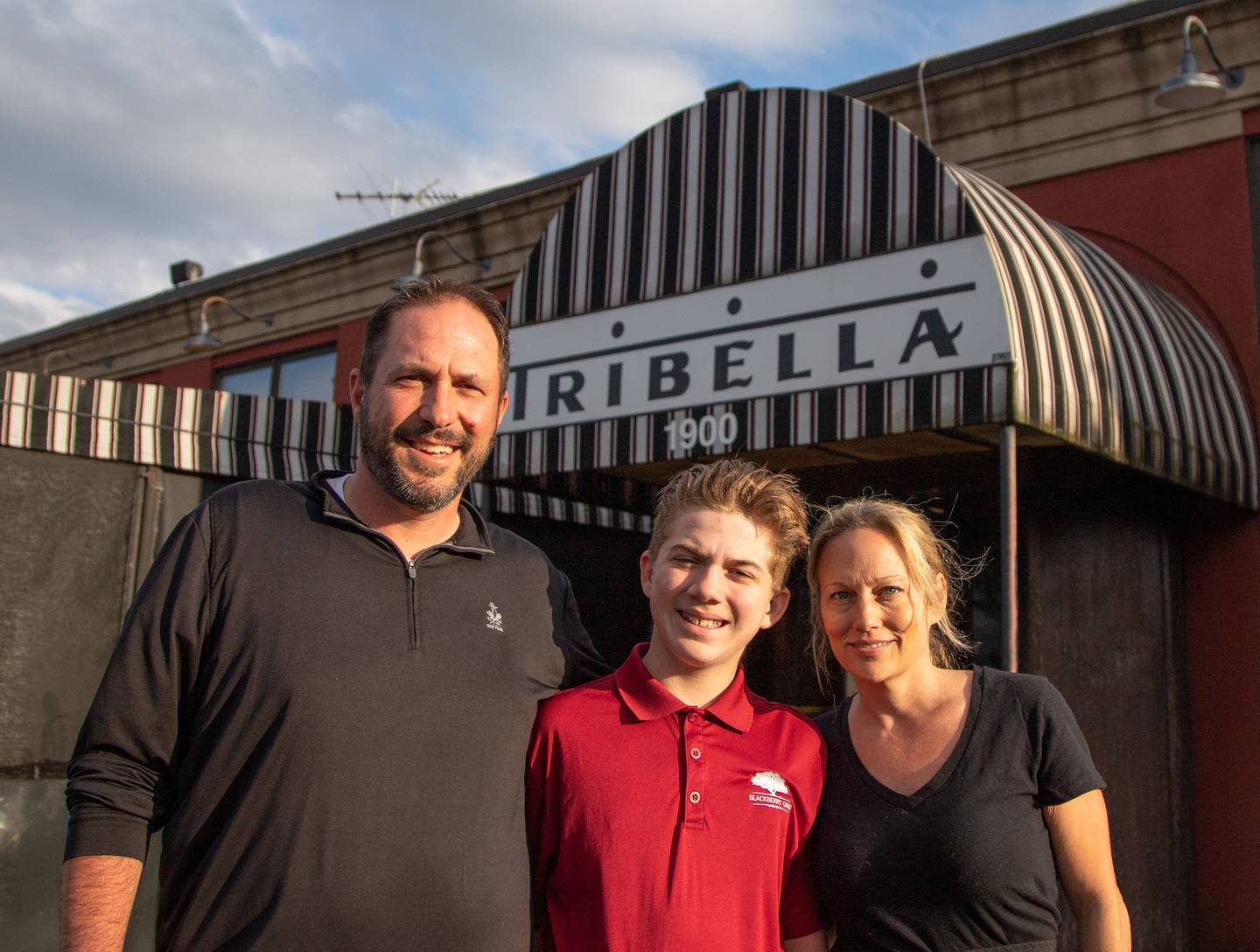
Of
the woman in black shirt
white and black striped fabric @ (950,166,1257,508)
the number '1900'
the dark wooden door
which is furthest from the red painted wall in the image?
the woman in black shirt

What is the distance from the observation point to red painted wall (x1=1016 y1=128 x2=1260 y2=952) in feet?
22.9

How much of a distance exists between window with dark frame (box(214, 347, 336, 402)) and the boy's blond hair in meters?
10.0

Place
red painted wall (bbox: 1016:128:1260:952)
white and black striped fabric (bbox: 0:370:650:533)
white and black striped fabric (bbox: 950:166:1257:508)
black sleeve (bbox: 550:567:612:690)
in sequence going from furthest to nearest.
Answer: white and black striped fabric (bbox: 0:370:650:533) < red painted wall (bbox: 1016:128:1260:952) < white and black striped fabric (bbox: 950:166:1257:508) < black sleeve (bbox: 550:567:612:690)

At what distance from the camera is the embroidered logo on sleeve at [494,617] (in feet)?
8.25

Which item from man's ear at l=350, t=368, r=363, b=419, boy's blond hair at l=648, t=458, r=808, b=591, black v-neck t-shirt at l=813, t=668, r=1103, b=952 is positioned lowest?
black v-neck t-shirt at l=813, t=668, r=1103, b=952

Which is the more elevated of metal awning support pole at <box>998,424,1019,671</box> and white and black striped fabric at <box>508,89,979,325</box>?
white and black striped fabric at <box>508,89,979,325</box>

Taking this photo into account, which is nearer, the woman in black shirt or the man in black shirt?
the man in black shirt

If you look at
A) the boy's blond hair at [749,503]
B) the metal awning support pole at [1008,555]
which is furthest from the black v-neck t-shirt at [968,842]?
the metal awning support pole at [1008,555]

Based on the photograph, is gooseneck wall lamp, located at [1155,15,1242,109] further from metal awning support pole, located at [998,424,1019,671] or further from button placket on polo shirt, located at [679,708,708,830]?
button placket on polo shirt, located at [679,708,708,830]

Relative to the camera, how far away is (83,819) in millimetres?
2186

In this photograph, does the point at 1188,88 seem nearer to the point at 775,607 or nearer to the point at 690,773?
the point at 775,607

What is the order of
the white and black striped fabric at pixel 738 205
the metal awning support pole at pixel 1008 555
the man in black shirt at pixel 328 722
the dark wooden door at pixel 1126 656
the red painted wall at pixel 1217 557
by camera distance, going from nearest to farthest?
the man in black shirt at pixel 328 722 < the metal awning support pole at pixel 1008 555 < the white and black striped fabric at pixel 738 205 < the dark wooden door at pixel 1126 656 < the red painted wall at pixel 1217 557

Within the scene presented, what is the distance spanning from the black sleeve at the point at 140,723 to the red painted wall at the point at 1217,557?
6.54 m

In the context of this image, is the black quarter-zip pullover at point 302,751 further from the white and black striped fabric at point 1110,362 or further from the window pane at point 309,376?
the window pane at point 309,376
